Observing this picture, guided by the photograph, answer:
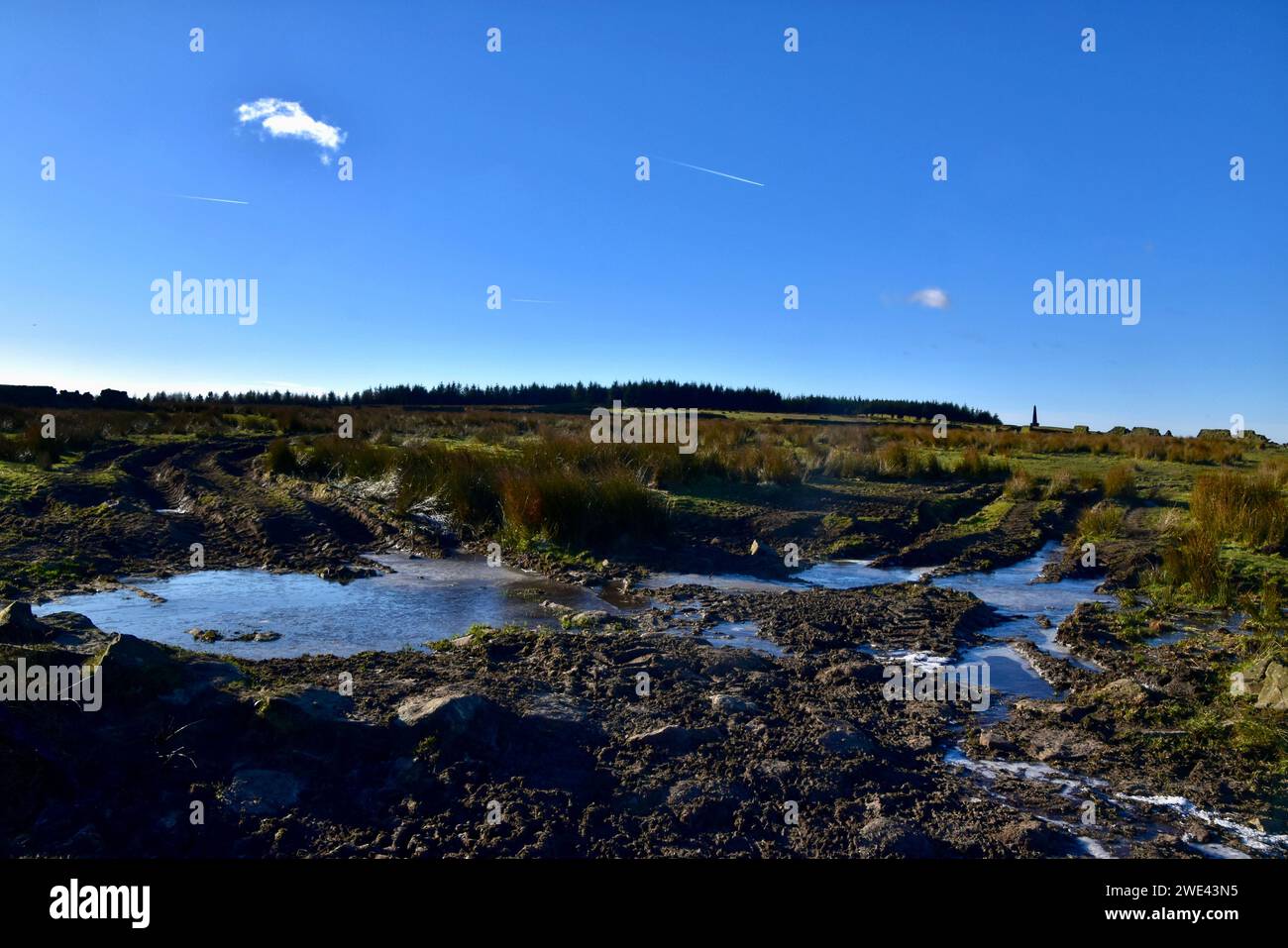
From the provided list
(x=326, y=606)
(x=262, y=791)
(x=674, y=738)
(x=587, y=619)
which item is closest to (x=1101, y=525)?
(x=587, y=619)

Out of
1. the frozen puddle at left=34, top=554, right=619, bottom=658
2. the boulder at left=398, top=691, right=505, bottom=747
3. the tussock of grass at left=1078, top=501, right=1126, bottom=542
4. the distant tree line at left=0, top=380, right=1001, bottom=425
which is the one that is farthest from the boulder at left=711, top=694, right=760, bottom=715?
the distant tree line at left=0, top=380, right=1001, bottom=425

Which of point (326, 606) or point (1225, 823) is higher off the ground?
point (326, 606)

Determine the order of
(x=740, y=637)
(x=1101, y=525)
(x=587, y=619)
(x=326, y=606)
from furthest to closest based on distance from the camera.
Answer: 1. (x=1101, y=525)
2. (x=326, y=606)
3. (x=587, y=619)
4. (x=740, y=637)

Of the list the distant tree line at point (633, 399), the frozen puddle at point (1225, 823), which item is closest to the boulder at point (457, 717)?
the frozen puddle at point (1225, 823)

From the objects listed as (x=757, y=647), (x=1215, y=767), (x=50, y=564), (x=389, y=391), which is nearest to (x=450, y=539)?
(x=50, y=564)

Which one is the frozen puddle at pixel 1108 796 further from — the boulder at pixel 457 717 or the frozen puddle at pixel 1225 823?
the boulder at pixel 457 717

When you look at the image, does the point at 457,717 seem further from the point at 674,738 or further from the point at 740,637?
the point at 740,637

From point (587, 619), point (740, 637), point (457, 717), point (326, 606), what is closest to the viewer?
point (457, 717)

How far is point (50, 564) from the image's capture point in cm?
841

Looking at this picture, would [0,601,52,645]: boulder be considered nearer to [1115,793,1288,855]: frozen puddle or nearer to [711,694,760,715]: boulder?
[711,694,760,715]: boulder

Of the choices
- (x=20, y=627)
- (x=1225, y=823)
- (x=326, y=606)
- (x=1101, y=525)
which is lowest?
(x=1225, y=823)
